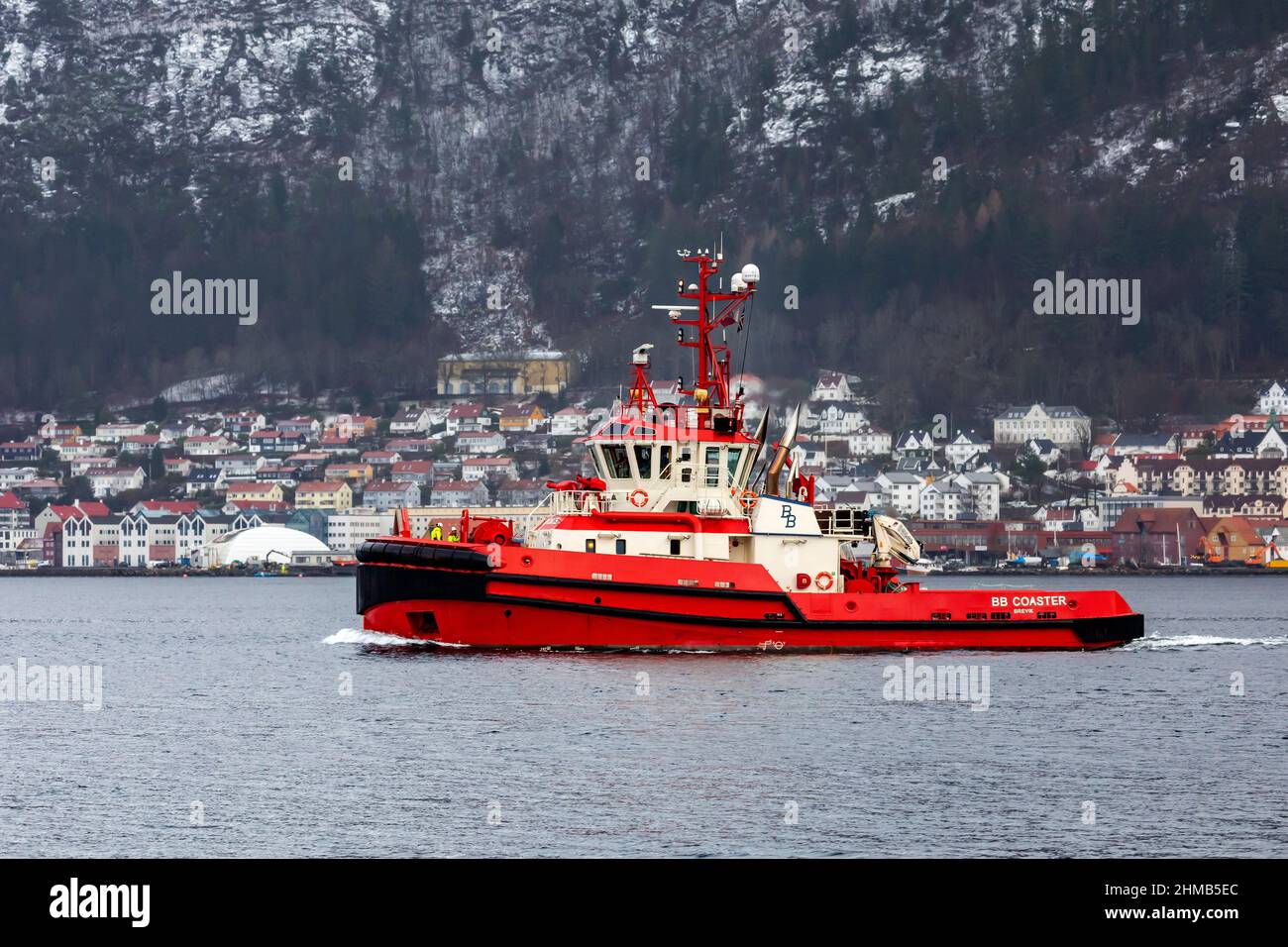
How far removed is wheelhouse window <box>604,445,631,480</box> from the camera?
153 ft

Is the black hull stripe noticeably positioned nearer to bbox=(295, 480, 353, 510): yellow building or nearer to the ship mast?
the ship mast

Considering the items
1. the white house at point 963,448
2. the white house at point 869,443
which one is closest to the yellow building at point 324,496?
the white house at point 869,443

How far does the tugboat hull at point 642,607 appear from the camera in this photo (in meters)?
45.8

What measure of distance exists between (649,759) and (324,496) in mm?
159353

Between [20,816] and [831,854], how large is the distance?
1124 cm

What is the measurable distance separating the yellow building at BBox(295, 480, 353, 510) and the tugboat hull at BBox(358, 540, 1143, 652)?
13940 centimetres

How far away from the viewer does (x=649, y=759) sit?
32938mm

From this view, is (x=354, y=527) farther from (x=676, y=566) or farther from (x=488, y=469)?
(x=676, y=566)

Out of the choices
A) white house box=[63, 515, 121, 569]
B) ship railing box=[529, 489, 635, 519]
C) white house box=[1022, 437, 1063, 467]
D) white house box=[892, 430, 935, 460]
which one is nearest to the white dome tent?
white house box=[63, 515, 121, 569]

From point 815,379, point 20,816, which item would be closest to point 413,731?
point 20,816

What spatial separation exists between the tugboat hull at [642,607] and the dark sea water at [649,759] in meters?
0.73

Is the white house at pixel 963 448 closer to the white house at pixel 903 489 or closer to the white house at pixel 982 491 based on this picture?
the white house at pixel 982 491
